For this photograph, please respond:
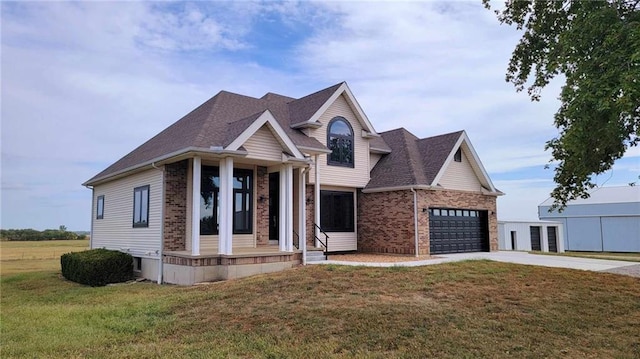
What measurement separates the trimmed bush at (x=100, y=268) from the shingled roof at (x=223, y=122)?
3109 mm

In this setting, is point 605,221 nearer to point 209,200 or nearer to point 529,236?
point 529,236

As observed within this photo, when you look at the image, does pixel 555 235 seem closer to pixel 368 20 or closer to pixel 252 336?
pixel 368 20

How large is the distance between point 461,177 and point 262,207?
977cm

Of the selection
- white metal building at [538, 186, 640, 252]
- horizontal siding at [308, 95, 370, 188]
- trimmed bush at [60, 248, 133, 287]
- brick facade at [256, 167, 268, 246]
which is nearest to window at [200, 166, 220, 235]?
brick facade at [256, 167, 268, 246]

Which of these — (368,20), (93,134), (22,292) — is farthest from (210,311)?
(93,134)

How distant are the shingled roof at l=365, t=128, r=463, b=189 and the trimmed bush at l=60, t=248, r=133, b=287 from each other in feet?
33.6

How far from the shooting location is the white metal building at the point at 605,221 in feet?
121

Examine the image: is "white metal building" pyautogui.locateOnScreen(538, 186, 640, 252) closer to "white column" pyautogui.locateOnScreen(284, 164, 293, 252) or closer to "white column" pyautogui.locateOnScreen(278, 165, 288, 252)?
"white column" pyautogui.locateOnScreen(284, 164, 293, 252)

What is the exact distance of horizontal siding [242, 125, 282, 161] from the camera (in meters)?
13.2

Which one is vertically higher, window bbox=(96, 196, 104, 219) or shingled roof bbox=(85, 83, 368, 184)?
shingled roof bbox=(85, 83, 368, 184)

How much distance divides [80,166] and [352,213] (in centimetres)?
1477

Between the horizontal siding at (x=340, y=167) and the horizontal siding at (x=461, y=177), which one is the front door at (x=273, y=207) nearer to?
the horizontal siding at (x=340, y=167)

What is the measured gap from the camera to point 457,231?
19875mm

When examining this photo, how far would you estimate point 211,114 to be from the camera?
50.2ft
